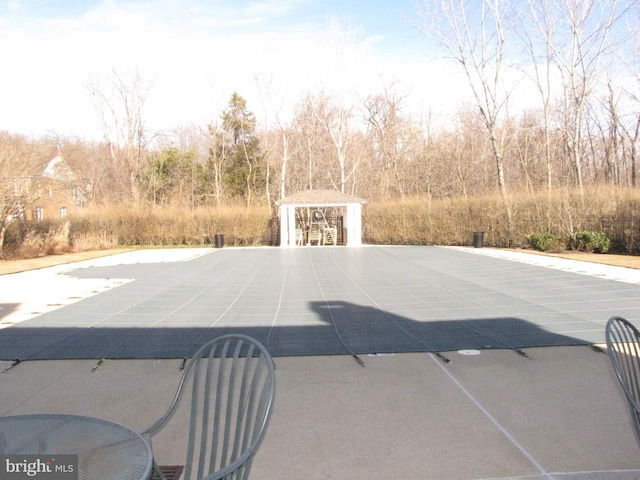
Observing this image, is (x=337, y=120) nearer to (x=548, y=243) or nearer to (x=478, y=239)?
(x=478, y=239)

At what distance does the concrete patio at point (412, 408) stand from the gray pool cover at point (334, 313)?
0.31 meters

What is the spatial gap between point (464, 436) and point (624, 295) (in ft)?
18.7

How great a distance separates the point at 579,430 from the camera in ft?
9.89

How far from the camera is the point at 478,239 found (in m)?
18.2

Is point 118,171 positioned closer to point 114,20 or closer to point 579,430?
point 114,20

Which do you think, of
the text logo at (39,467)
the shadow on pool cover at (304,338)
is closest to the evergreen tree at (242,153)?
the shadow on pool cover at (304,338)

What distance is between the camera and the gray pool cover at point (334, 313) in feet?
16.5

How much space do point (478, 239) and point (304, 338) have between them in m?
14.3

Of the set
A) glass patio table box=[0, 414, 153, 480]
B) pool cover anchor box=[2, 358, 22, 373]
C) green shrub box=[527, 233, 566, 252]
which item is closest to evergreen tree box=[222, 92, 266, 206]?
green shrub box=[527, 233, 566, 252]

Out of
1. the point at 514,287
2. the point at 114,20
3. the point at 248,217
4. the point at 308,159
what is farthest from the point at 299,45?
the point at 514,287

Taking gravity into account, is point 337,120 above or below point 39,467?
above

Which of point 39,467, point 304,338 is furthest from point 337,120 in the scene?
point 39,467

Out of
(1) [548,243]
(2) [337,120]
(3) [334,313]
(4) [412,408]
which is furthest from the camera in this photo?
(2) [337,120]

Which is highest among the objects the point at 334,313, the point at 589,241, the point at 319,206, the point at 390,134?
the point at 390,134
